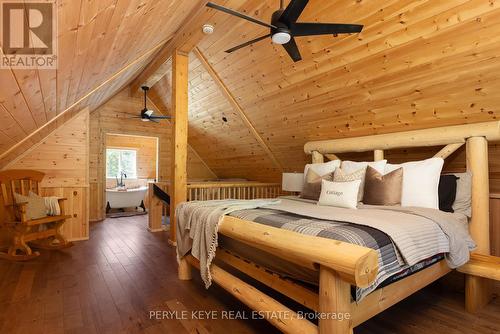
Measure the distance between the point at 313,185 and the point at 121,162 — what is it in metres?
6.47

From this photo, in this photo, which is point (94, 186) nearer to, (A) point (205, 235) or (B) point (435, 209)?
(A) point (205, 235)

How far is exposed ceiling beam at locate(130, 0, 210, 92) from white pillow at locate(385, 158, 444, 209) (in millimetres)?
2544

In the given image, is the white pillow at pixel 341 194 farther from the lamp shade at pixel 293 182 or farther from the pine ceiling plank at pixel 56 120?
the pine ceiling plank at pixel 56 120

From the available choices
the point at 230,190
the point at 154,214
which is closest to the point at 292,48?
the point at 230,190

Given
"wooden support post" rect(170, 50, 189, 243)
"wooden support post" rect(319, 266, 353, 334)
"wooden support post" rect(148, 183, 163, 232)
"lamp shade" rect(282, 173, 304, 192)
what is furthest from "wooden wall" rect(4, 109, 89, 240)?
"wooden support post" rect(319, 266, 353, 334)

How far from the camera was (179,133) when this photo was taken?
373 centimetres

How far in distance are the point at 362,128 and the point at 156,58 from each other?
3.29 meters

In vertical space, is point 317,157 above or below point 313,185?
above

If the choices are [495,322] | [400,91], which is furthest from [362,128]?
[495,322]

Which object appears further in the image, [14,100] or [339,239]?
[14,100]

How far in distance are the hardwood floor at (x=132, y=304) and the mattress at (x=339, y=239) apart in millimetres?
454

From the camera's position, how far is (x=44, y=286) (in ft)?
7.68

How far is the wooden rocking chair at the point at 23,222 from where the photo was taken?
301 centimetres

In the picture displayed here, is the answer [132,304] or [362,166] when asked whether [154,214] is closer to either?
[132,304]
